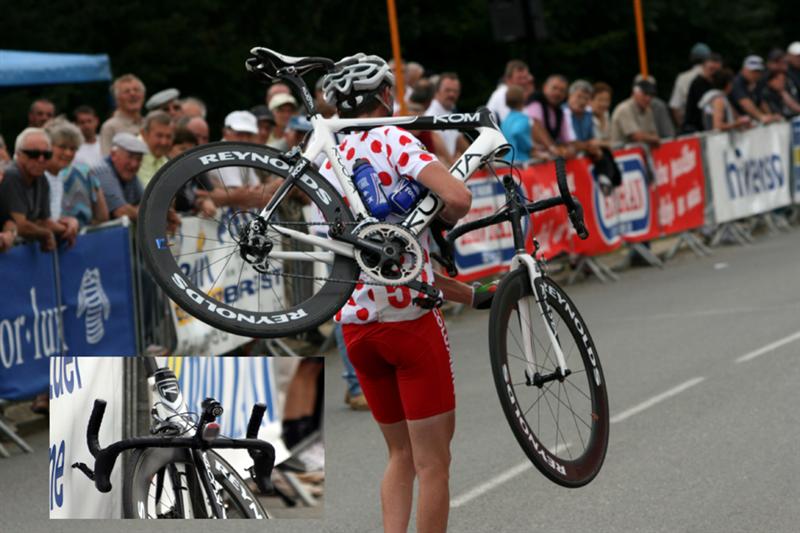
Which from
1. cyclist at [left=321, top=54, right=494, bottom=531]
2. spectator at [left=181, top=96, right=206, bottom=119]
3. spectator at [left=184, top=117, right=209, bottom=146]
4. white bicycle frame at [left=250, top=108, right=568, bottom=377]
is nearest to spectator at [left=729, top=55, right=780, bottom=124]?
spectator at [left=181, top=96, right=206, bottom=119]

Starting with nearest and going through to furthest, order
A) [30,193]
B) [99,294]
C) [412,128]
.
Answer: [412,128] → [30,193] → [99,294]

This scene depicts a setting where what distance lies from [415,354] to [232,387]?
→ 2.47 ft

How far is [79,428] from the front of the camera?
5387 mm

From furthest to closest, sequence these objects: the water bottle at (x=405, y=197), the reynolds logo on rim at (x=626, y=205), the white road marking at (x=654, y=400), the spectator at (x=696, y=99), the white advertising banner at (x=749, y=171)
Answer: the spectator at (x=696, y=99)
the white advertising banner at (x=749, y=171)
the reynolds logo on rim at (x=626, y=205)
the white road marking at (x=654, y=400)
the water bottle at (x=405, y=197)

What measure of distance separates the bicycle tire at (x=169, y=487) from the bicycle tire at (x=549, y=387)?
0.92m

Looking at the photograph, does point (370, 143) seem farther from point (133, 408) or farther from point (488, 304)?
point (133, 408)

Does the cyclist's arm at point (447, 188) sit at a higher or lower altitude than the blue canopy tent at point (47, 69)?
lower

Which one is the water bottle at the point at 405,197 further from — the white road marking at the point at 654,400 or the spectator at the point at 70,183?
the spectator at the point at 70,183

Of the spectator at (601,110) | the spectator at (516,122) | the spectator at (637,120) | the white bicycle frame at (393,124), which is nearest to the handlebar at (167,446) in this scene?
the white bicycle frame at (393,124)

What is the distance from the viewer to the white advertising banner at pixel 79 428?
5.30m

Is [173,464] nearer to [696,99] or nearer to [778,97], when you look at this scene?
[696,99]

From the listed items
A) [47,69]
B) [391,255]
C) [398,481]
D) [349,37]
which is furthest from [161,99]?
[349,37]

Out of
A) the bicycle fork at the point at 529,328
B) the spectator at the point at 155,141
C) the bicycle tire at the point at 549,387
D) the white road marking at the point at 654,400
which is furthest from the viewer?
the spectator at the point at 155,141

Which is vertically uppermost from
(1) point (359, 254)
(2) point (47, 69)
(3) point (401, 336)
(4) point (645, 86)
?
(2) point (47, 69)
